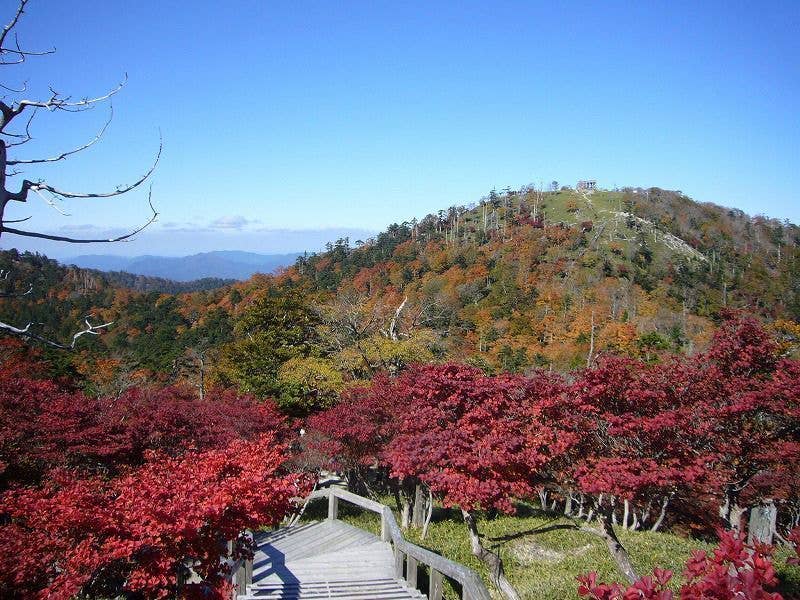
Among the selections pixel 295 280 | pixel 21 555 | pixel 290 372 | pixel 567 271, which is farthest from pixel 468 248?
pixel 21 555

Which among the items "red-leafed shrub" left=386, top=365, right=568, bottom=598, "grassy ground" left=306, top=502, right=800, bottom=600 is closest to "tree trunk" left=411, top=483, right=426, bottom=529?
"grassy ground" left=306, top=502, right=800, bottom=600

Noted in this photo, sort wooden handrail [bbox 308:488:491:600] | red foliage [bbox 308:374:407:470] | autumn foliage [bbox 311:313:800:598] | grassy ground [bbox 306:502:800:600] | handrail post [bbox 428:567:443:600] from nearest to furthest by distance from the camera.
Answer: wooden handrail [bbox 308:488:491:600] → handrail post [bbox 428:567:443:600] → autumn foliage [bbox 311:313:800:598] → grassy ground [bbox 306:502:800:600] → red foliage [bbox 308:374:407:470]

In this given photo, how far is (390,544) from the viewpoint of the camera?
9164 millimetres

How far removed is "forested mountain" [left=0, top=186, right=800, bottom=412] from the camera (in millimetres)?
24641

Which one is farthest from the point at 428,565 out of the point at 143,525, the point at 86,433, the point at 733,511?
the point at 733,511

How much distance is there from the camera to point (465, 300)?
50344mm

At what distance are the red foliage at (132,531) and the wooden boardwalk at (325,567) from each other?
1837 millimetres

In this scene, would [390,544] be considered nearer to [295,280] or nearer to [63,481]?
[63,481]

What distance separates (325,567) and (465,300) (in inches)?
1682

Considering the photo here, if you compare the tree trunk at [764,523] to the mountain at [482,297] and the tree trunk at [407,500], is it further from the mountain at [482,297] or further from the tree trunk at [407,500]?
the tree trunk at [407,500]

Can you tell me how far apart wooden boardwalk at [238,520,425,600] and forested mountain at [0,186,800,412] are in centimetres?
731

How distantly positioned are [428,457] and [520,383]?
84.5 inches

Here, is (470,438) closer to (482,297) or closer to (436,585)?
(436,585)

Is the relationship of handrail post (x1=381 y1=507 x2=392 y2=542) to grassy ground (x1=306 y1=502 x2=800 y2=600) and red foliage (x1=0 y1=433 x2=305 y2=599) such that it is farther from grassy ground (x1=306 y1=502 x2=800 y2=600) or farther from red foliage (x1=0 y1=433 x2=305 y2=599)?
red foliage (x1=0 y1=433 x2=305 y2=599)
